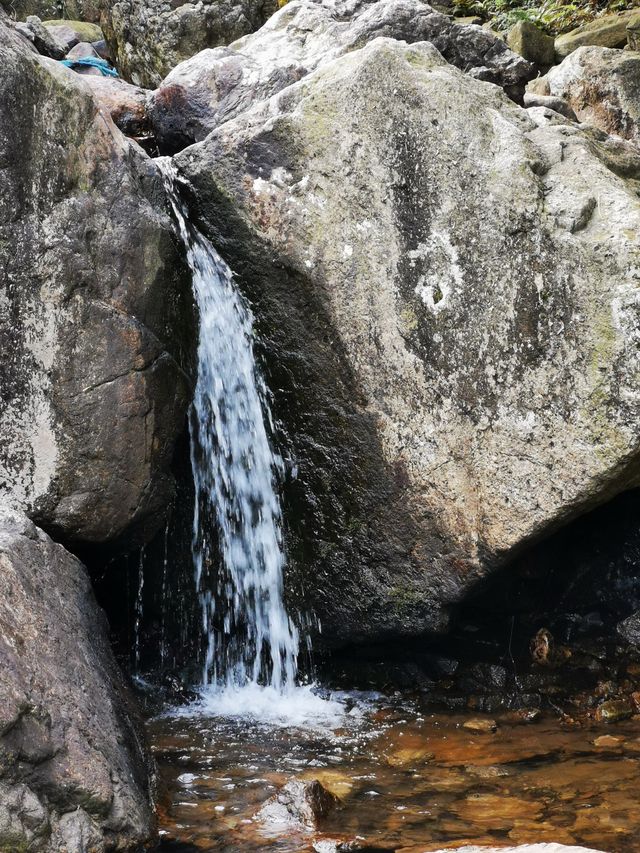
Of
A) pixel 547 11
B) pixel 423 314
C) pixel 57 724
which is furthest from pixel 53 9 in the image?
pixel 57 724

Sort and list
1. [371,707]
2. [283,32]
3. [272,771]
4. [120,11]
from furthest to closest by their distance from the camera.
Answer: [120,11]
[283,32]
[371,707]
[272,771]

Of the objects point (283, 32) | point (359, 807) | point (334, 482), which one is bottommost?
point (359, 807)

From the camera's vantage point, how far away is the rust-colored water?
323 centimetres

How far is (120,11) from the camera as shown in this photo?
9.52 meters

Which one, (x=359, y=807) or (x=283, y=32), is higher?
(x=283, y=32)

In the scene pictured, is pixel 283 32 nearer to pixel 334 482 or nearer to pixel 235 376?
pixel 235 376

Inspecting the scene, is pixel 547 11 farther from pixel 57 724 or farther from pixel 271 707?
pixel 57 724

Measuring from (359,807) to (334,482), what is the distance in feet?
6.06

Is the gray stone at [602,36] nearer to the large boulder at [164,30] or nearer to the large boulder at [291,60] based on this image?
the large boulder at [291,60]

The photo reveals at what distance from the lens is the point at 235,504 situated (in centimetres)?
510

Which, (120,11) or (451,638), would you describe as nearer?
(451,638)

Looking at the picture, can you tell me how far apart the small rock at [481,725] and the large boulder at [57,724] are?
1.79 metres

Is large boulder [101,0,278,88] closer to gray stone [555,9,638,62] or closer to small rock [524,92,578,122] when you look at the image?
gray stone [555,9,638,62]

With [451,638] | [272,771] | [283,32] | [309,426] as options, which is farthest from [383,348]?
[283,32]
